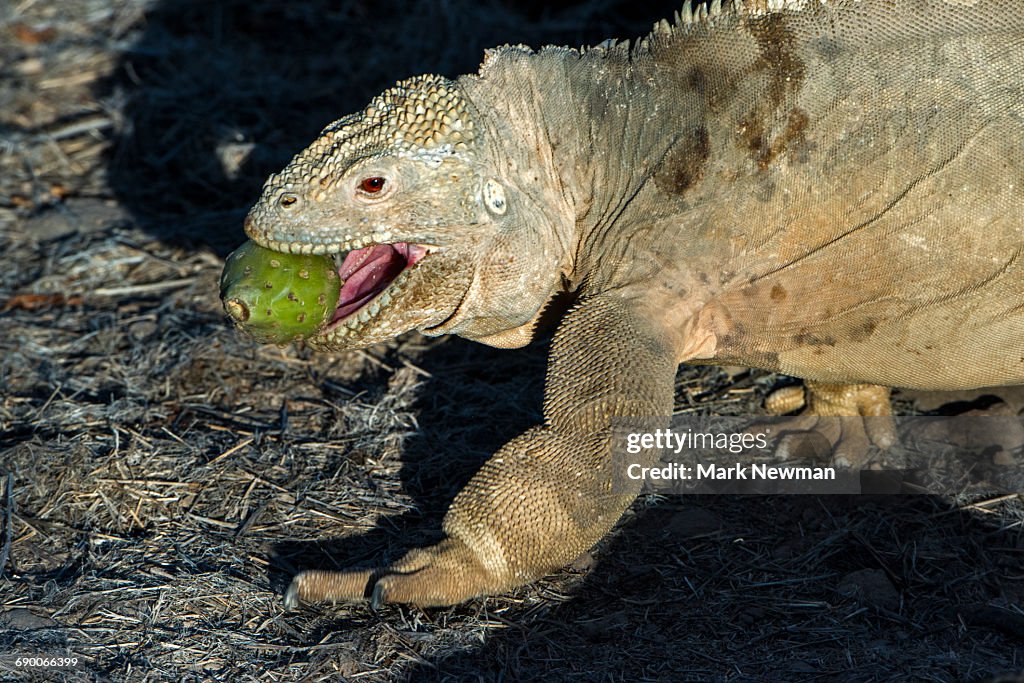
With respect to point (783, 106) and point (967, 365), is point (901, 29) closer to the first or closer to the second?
point (783, 106)

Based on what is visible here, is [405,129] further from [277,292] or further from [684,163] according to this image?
[684,163]

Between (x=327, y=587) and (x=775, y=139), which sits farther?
(x=775, y=139)

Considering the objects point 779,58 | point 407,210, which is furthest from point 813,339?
A: point 407,210

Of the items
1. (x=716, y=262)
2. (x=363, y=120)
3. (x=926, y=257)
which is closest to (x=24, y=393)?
(x=363, y=120)

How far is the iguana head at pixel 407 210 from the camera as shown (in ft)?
14.3

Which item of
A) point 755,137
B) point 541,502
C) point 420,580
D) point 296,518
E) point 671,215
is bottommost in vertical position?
point 296,518

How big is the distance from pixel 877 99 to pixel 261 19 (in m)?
5.63

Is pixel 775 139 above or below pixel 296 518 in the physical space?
above

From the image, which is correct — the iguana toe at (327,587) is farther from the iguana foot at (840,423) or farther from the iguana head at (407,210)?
the iguana foot at (840,423)

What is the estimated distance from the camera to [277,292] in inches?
172

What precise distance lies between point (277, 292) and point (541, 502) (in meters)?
1.26

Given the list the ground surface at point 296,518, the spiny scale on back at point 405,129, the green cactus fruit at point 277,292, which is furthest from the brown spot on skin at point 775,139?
the green cactus fruit at point 277,292

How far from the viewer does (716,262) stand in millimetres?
4441

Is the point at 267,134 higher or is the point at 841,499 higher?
the point at 267,134
